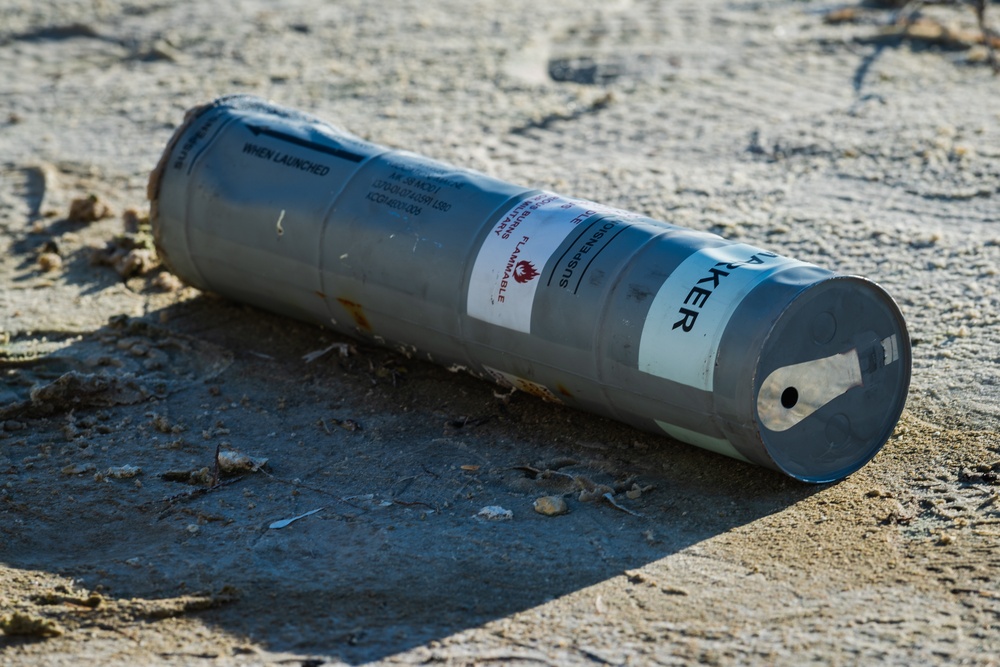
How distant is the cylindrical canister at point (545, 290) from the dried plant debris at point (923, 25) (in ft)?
14.6

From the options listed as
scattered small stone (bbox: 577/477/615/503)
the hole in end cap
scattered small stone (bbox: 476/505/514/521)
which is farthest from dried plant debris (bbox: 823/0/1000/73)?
scattered small stone (bbox: 476/505/514/521)

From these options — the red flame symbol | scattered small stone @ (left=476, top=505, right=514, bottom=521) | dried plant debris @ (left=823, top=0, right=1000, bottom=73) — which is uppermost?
dried plant debris @ (left=823, top=0, right=1000, bottom=73)

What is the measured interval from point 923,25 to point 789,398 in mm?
5495

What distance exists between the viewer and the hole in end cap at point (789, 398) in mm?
3654

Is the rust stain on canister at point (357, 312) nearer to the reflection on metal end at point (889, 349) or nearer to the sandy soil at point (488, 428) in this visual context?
the sandy soil at point (488, 428)

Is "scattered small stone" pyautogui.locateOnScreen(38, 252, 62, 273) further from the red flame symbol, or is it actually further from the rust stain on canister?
the red flame symbol

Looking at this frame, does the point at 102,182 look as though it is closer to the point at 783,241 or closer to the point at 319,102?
the point at 319,102

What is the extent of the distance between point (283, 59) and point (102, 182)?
6.56 feet

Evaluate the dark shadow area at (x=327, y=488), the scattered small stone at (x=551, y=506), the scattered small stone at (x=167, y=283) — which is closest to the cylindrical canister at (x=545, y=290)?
the dark shadow area at (x=327, y=488)

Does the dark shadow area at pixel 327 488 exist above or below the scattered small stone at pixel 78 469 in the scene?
above

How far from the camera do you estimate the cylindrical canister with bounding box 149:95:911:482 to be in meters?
3.63

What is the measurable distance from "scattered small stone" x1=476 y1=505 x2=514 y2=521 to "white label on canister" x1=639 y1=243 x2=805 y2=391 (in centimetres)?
61

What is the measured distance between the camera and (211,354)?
4.91m

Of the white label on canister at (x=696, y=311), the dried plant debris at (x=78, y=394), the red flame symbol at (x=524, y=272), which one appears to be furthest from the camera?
the dried plant debris at (x=78, y=394)
